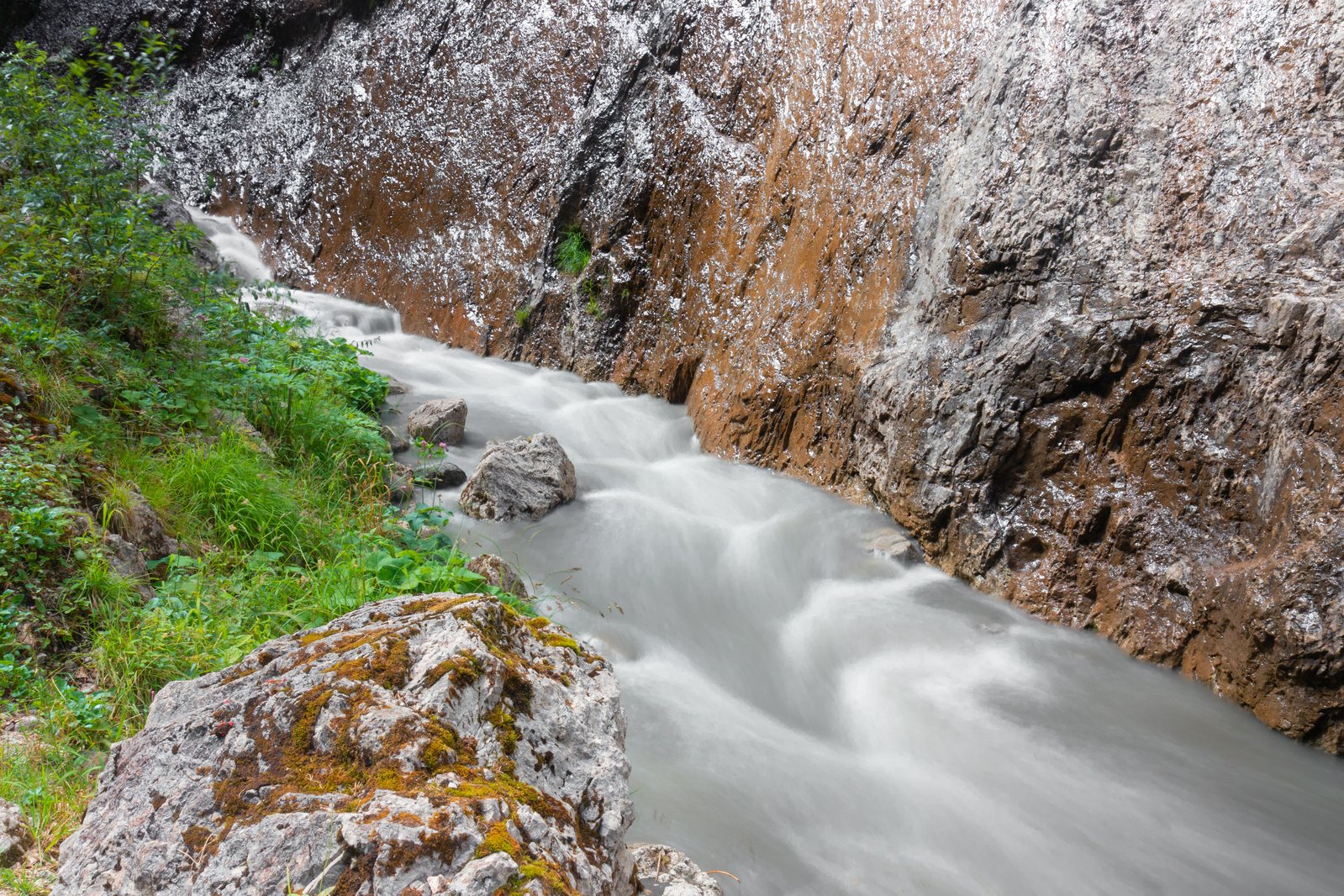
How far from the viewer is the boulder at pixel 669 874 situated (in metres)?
1.96

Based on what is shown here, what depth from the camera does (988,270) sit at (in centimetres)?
495

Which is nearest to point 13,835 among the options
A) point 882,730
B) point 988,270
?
point 882,730

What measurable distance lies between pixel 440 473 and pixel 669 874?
4.13 metres

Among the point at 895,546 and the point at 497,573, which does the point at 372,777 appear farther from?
the point at 895,546

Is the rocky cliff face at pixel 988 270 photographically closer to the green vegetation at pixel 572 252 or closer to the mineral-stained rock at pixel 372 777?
the green vegetation at pixel 572 252

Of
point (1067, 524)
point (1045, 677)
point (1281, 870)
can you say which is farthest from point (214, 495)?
point (1281, 870)

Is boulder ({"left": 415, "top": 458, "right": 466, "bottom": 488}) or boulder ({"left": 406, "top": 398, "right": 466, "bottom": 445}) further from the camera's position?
boulder ({"left": 406, "top": 398, "right": 466, "bottom": 445})

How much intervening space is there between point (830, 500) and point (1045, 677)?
2.02 metres

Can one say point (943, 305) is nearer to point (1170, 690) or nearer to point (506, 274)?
point (1170, 690)

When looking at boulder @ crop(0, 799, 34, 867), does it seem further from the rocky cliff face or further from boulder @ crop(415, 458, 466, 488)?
the rocky cliff face

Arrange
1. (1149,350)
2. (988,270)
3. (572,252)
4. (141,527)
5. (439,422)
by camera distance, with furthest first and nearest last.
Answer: (572,252) → (439,422) → (988,270) → (1149,350) → (141,527)

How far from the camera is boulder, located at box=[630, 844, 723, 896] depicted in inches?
77.0

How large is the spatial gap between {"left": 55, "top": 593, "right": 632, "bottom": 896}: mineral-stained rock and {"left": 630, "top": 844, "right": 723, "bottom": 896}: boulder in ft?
0.72

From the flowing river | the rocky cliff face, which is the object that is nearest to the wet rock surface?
the rocky cliff face
